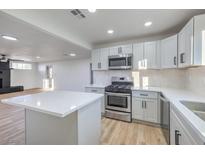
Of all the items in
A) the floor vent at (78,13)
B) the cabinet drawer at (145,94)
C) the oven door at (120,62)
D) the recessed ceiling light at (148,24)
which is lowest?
the cabinet drawer at (145,94)

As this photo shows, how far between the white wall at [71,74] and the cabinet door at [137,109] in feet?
13.2

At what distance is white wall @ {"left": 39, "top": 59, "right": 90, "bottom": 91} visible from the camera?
21.8 ft

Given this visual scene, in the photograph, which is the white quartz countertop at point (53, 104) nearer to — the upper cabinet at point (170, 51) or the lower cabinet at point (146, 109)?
the lower cabinet at point (146, 109)

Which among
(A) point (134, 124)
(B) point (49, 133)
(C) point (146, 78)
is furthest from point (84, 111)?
(C) point (146, 78)

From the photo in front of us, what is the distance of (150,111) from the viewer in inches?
108

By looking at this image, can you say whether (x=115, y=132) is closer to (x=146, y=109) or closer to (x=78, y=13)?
(x=146, y=109)

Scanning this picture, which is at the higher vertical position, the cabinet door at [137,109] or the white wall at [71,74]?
the white wall at [71,74]

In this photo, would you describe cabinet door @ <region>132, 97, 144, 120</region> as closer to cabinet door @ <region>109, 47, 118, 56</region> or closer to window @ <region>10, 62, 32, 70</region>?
cabinet door @ <region>109, 47, 118, 56</region>

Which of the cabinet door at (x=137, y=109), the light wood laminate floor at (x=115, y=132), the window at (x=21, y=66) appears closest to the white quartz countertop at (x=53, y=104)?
the light wood laminate floor at (x=115, y=132)

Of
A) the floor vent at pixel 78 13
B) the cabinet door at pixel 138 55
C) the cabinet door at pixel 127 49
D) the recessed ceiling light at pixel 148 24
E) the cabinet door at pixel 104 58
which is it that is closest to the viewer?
the floor vent at pixel 78 13

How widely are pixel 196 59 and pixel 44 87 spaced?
32.1 ft

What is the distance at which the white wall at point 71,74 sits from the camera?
261 inches

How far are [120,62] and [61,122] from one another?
247cm
